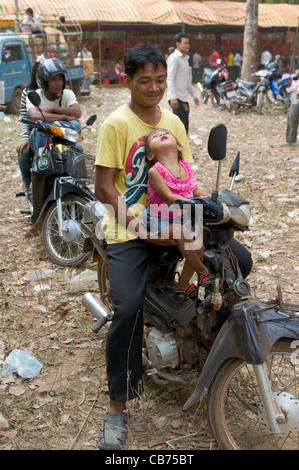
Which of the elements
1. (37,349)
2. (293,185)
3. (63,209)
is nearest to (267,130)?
(293,185)

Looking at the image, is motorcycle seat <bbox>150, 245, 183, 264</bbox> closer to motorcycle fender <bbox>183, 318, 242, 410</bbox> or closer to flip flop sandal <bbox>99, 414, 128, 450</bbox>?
motorcycle fender <bbox>183, 318, 242, 410</bbox>

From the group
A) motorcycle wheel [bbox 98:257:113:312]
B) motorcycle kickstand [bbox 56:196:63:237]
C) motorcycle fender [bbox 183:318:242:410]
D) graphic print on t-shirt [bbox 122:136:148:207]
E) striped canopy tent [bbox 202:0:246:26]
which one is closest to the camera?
motorcycle fender [bbox 183:318:242:410]

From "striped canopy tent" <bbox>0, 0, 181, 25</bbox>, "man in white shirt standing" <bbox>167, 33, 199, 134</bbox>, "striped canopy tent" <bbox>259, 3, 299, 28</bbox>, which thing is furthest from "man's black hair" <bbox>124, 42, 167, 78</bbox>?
"striped canopy tent" <bbox>259, 3, 299, 28</bbox>

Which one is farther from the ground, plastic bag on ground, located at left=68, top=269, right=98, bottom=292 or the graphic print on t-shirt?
the graphic print on t-shirt

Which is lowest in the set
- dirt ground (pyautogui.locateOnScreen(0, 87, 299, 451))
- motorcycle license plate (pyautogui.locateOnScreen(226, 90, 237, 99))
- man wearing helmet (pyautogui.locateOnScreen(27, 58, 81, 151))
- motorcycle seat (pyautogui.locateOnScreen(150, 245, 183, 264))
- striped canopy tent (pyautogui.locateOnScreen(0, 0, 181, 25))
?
dirt ground (pyautogui.locateOnScreen(0, 87, 299, 451))

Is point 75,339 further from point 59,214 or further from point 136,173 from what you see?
point 136,173

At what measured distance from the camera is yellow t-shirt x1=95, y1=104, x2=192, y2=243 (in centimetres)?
255

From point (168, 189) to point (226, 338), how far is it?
0.86m

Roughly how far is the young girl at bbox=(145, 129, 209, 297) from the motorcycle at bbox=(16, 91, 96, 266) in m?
2.05

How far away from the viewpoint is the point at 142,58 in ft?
8.23

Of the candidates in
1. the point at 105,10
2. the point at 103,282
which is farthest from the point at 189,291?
the point at 105,10

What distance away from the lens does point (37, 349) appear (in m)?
3.62

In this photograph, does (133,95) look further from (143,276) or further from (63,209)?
(63,209)
